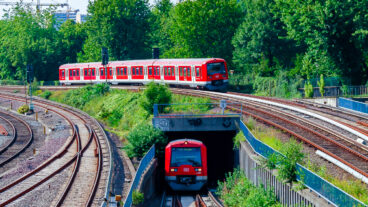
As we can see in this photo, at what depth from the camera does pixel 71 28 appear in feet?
288

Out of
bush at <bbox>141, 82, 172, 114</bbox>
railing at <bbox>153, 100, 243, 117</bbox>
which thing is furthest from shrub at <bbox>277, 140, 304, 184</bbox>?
bush at <bbox>141, 82, 172, 114</bbox>

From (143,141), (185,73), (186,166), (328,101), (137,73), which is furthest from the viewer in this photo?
(137,73)

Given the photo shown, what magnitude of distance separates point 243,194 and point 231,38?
41.1 metres

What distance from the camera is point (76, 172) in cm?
2262

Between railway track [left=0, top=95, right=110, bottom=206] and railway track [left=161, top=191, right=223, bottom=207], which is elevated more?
railway track [left=0, top=95, right=110, bottom=206]

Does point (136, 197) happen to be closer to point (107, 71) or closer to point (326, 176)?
point (326, 176)

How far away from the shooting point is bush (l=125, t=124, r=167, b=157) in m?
25.1

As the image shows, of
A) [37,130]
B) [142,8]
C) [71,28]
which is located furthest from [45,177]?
[71,28]

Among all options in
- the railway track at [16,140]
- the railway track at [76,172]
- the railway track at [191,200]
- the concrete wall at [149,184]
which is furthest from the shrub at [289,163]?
the railway track at [16,140]

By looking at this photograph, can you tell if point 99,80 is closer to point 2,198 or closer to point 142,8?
point 142,8

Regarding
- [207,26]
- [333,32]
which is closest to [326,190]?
[333,32]

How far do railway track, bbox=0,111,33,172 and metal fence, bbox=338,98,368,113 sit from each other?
71.7 feet

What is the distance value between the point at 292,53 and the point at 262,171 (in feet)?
120

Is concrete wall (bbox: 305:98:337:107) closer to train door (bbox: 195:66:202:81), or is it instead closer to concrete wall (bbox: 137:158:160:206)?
train door (bbox: 195:66:202:81)
